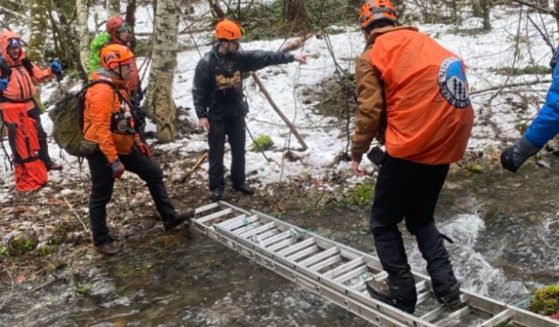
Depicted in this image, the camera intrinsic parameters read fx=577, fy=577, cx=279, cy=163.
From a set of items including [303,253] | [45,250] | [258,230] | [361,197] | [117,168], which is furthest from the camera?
[361,197]

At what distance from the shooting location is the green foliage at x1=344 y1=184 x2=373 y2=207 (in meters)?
7.41

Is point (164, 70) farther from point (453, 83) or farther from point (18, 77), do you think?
point (453, 83)

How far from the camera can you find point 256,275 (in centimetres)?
577

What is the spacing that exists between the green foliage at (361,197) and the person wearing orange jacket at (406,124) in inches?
115

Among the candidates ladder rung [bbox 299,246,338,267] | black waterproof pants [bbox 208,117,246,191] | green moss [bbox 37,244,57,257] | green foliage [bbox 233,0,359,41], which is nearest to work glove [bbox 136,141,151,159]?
black waterproof pants [bbox 208,117,246,191]

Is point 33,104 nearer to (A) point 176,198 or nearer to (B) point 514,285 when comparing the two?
(A) point 176,198

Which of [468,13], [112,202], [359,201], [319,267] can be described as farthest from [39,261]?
[468,13]

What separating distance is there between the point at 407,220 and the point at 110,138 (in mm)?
3069

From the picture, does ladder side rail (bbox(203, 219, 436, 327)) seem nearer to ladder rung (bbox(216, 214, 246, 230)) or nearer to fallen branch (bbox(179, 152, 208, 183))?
ladder rung (bbox(216, 214, 246, 230))

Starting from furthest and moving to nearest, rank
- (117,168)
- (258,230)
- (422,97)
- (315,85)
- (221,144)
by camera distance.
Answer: (315,85) → (221,144) → (258,230) → (117,168) → (422,97)

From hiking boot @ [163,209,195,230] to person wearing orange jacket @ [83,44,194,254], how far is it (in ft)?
0.87

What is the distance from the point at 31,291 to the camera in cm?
580

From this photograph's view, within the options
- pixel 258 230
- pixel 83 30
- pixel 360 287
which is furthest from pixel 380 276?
pixel 83 30

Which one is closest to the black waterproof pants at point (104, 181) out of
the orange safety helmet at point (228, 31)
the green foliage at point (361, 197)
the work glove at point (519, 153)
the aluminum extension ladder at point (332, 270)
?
the aluminum extension ladder at point (332, 270)
